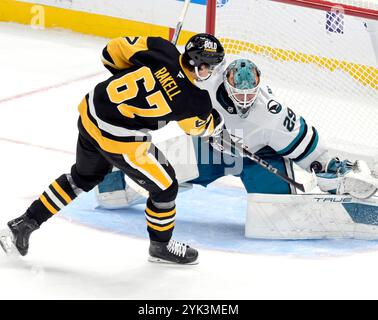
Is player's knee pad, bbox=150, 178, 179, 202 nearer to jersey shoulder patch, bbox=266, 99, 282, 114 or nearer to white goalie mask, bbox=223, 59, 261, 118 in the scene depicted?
white goalie mask, bbox=223, 59, 261, 118

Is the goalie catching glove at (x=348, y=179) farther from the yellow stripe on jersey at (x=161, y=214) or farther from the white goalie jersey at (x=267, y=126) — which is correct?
the yellow stripe on jersey at (x=161, y=214)

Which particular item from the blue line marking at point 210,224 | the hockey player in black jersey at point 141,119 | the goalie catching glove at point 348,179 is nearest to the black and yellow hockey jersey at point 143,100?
the hockey player in black jersey at point 141,119

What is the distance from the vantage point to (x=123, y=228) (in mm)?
3883

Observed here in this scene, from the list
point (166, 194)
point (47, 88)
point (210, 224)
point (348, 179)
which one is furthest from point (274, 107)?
point (47, 88)

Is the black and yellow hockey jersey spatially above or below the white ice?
above

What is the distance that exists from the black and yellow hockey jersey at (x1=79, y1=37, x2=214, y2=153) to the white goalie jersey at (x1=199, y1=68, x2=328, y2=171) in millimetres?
429

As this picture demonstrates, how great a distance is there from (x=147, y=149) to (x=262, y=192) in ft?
2.30

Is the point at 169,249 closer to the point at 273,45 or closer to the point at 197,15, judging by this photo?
the point at 273,45

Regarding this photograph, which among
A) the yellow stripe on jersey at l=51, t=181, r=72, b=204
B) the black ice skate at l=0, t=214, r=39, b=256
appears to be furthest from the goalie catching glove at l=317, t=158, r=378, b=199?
the black ice skate at l=0, t=214, r=39, b=256

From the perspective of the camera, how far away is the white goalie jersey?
382 centimetres

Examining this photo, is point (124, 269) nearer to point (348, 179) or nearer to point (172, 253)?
point (172, 253)

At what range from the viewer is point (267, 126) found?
3.84 m
